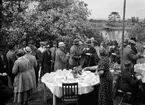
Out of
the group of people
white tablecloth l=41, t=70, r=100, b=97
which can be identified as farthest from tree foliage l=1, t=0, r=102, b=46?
white tablecloth l=41, t=70, r=100, b=97

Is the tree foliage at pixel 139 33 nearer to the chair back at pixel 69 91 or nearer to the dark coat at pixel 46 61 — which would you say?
the dark coat at pixel 46 61

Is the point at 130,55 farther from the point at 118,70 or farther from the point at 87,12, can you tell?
the point at 87,12

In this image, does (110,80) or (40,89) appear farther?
(40,89)

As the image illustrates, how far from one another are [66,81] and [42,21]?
8.04 m

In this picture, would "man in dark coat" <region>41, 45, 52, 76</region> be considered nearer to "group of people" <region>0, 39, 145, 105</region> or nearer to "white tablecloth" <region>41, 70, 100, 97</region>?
"group of people" <region>0, 39, 145, 105</region>

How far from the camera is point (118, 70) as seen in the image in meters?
6.24

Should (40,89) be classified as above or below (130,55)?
below

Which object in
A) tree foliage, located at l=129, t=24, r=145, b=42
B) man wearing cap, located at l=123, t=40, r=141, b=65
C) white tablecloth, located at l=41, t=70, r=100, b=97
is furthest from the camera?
tree foliage, located at l=129, t=24, r=145, b=42

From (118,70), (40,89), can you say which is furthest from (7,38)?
(118,70)

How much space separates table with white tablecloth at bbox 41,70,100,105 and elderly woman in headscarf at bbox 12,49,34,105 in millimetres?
472

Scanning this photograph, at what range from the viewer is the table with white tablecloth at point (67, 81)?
5.05m

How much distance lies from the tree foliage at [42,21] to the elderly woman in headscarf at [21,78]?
7.04m

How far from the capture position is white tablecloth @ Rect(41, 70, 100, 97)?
5.05 metres

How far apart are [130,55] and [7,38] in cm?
809
